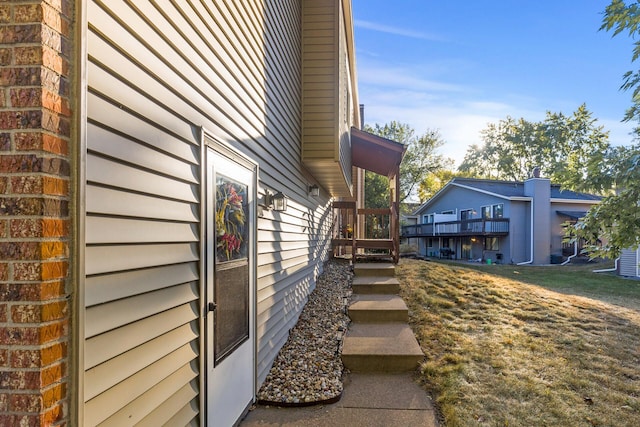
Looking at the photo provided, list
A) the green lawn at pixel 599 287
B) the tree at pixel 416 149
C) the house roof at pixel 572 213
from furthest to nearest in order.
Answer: the tree at pixel 416 149 < the house roof at pixel 572 213 < the green lawn at pixel 599 287

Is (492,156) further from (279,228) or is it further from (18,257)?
(18,257)

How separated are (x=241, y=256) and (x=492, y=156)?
39.7 m

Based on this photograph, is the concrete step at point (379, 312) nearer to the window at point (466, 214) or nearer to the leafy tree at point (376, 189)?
the window at point (466, 214)

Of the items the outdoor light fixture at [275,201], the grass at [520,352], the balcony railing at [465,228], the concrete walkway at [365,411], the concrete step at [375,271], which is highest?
the outdoor light fixture at [275,201]

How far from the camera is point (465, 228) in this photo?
23.0 meters

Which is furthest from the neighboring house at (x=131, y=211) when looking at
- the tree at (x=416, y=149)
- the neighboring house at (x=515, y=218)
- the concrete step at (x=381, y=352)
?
the tree at (x=416, y=149)

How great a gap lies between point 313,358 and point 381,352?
2.80ft

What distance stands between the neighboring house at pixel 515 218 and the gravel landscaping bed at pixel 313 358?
55.1 feet

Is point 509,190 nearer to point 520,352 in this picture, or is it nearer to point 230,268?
point 520,352

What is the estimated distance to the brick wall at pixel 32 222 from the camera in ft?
4.03

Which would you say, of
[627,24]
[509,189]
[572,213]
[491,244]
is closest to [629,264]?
[572,213]

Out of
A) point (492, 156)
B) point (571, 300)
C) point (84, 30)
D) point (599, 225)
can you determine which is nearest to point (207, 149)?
point (84, 30)

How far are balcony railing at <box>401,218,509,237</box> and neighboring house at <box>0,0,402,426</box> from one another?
19.9 m

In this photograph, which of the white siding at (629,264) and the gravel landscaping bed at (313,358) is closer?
the gravel landscaping bed at (313,358)
